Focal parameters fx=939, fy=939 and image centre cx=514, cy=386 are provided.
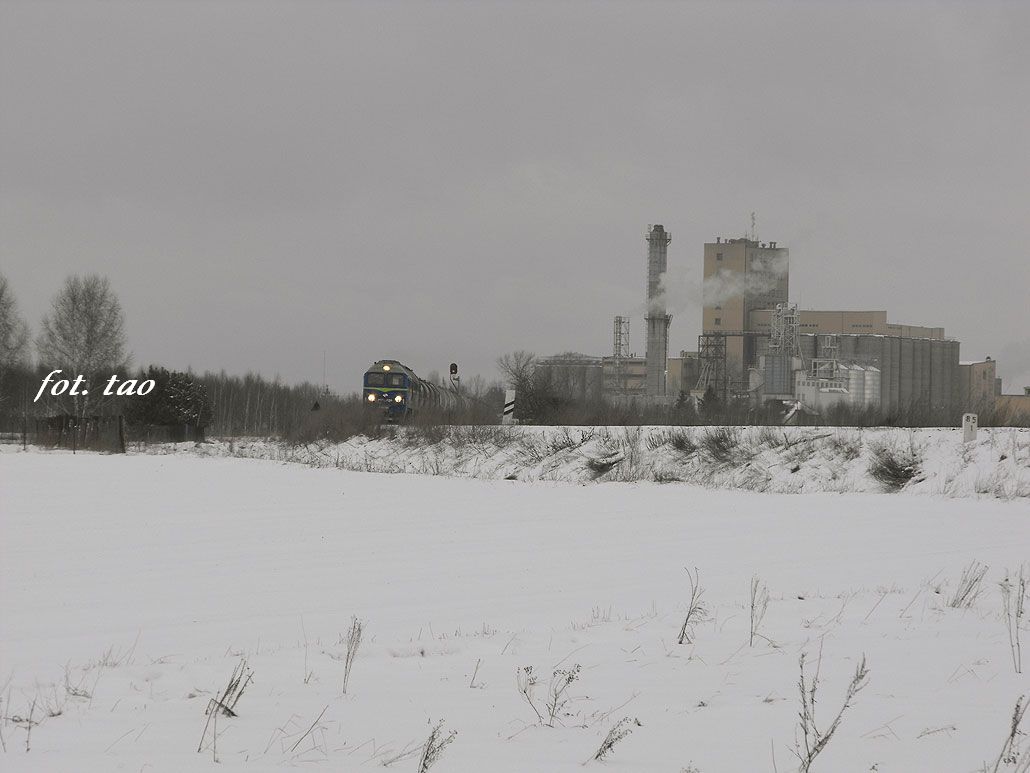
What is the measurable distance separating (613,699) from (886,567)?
20.9 feet

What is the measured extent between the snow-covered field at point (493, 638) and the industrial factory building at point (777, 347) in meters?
72.5

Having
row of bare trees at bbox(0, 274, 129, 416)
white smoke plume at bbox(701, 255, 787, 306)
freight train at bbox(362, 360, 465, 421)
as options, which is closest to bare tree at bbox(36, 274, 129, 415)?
row of bare trees at bbox(0, 274, 129, 416)

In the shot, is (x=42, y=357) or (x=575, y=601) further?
(x=42, y=357)

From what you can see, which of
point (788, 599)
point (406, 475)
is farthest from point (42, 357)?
point (788, 599)

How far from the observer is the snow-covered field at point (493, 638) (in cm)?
429

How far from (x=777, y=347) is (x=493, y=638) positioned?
277 ft

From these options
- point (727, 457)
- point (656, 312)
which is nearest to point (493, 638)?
point (727, 457)

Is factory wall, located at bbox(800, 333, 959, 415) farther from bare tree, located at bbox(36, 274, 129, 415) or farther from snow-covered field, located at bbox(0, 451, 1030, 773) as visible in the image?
snow-covered field, located at bbox(0, 451, 1030, 773)

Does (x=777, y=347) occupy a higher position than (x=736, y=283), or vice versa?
(x=736, y=283)

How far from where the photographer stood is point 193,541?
39.8 ft

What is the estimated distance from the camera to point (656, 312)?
84688mm

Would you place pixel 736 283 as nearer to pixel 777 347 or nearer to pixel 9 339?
pixel 777 347

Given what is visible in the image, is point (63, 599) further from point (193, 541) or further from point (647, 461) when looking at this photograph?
point (647, 461)

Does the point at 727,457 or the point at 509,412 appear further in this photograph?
the point at 509,412
